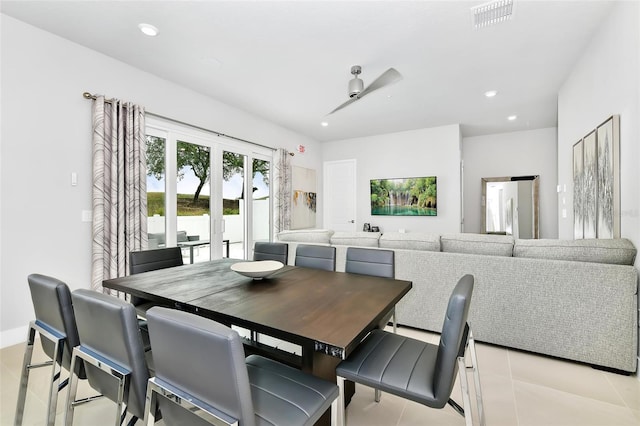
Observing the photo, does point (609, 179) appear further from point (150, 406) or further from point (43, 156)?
point (43, 156)

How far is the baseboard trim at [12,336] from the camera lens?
93.4 inches

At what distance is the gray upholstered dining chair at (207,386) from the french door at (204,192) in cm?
295

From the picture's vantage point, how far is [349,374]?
49.3 inches

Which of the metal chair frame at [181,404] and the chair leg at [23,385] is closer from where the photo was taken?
the metal chair frame at [181,404]

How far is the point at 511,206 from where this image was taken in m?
5.72

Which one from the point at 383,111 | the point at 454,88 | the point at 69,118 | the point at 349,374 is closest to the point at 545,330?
the point at 349,374

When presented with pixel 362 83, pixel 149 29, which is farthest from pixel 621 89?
pixel 149 29

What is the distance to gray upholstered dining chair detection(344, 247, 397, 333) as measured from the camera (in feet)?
6.78

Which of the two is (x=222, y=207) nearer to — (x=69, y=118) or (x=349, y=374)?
(x=69, y=118)

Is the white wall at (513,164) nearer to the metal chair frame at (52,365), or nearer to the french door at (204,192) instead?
the french door at (204,192)

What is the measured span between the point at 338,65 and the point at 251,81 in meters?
1.15

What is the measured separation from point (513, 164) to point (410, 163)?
2087 millimetres

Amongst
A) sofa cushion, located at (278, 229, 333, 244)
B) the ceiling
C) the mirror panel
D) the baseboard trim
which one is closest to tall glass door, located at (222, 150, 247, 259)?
the ceiling

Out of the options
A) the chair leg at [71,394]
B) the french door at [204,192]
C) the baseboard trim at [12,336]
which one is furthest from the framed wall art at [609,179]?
the baseboard trim at [12,336]
